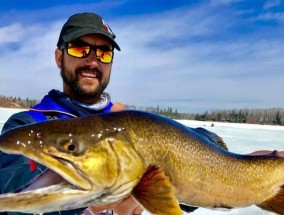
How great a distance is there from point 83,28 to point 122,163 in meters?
1.80

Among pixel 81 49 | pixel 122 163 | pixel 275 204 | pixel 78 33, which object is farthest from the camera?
pixel 81 49

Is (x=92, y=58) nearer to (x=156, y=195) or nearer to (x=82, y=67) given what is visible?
(x=82, y=67)

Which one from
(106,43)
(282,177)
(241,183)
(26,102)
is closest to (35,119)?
(106,43)

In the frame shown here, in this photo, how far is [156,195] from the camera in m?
2.03

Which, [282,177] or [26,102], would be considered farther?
[26,102]

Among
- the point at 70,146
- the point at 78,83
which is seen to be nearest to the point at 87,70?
the point at 78,83

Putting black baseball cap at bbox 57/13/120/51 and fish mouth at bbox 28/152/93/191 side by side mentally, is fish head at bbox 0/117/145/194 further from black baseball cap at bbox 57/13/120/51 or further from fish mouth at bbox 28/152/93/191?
black baseball cap at bbox 57/13/120/51

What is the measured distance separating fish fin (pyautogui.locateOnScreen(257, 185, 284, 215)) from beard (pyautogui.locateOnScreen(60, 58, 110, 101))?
5.84ft

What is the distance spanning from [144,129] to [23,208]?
2.59 feet

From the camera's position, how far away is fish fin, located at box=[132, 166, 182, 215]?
6.64ft

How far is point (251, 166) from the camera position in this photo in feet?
9.12

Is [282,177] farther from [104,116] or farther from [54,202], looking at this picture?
[54,202]

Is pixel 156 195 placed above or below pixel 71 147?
below

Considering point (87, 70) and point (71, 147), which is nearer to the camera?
point (71, 147)
